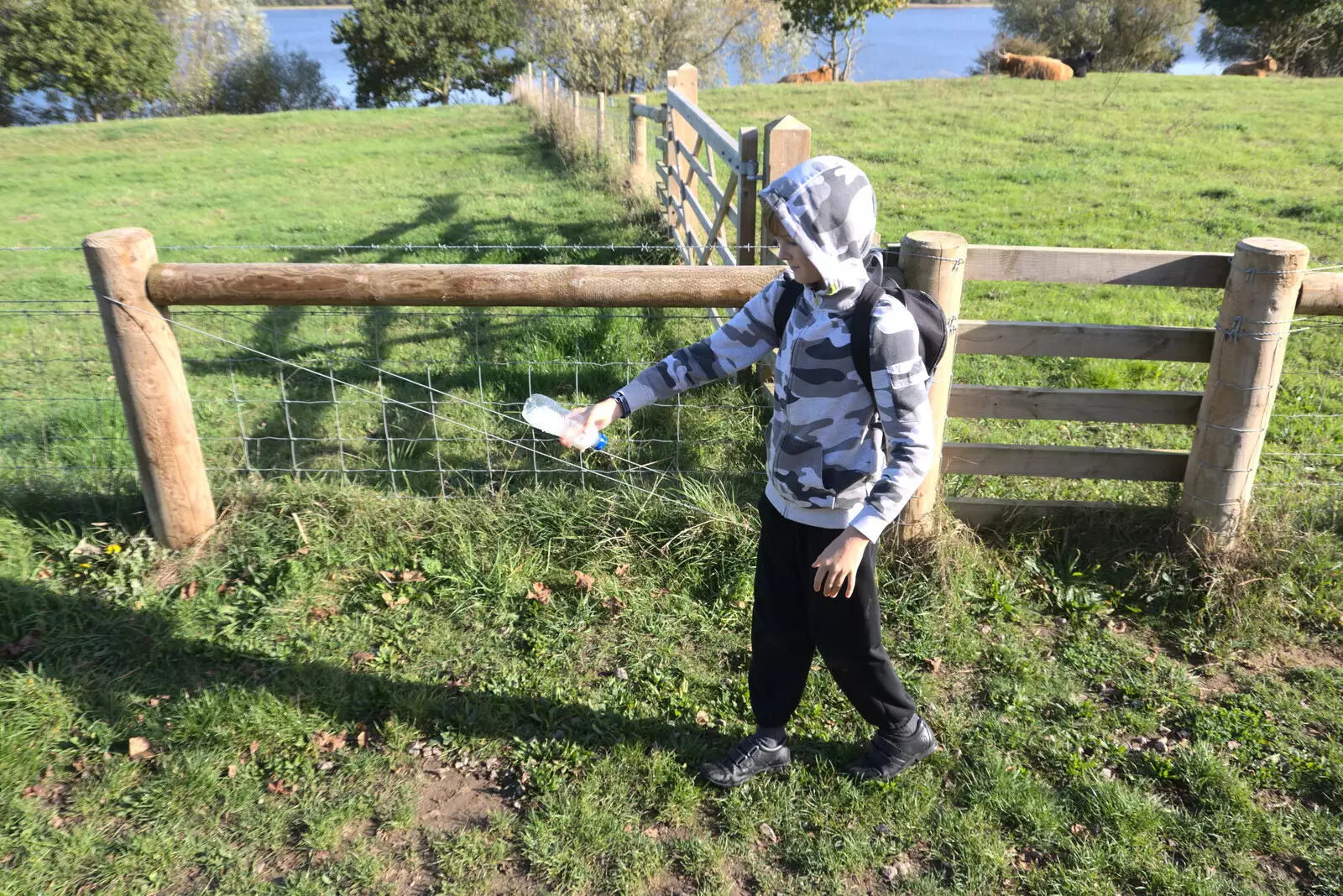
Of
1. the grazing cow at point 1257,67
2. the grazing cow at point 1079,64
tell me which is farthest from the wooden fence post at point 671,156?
the grazing cow at point 1257,67

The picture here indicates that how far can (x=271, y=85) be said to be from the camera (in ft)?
126

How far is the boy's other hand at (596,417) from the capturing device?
2656 millimetres

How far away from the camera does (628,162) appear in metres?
12.1

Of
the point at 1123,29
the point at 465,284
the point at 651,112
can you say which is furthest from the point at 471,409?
the point at 1123,29

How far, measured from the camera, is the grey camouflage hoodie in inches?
86.9

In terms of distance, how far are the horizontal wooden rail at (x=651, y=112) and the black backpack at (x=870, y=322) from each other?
25.5ft

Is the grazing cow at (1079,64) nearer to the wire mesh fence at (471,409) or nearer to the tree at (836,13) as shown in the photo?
the tree at (836,13)

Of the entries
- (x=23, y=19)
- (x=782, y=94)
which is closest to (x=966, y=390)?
(x=782, y=94)

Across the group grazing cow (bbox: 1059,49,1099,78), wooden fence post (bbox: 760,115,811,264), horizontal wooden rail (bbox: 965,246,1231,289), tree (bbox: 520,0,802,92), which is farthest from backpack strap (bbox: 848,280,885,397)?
tree (bbox: 520,0,802,92)

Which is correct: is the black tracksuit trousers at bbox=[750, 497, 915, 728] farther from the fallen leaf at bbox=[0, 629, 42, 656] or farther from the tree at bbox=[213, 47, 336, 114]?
the tree at bbox=[213, 47, 336, 114]

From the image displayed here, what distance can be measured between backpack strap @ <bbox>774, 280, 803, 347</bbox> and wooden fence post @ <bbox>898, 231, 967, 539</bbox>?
39.6 inches

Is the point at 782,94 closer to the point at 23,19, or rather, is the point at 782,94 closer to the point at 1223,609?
the point at 1223,609

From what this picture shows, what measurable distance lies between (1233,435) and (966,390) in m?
1.03

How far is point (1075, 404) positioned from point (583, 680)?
236cm
